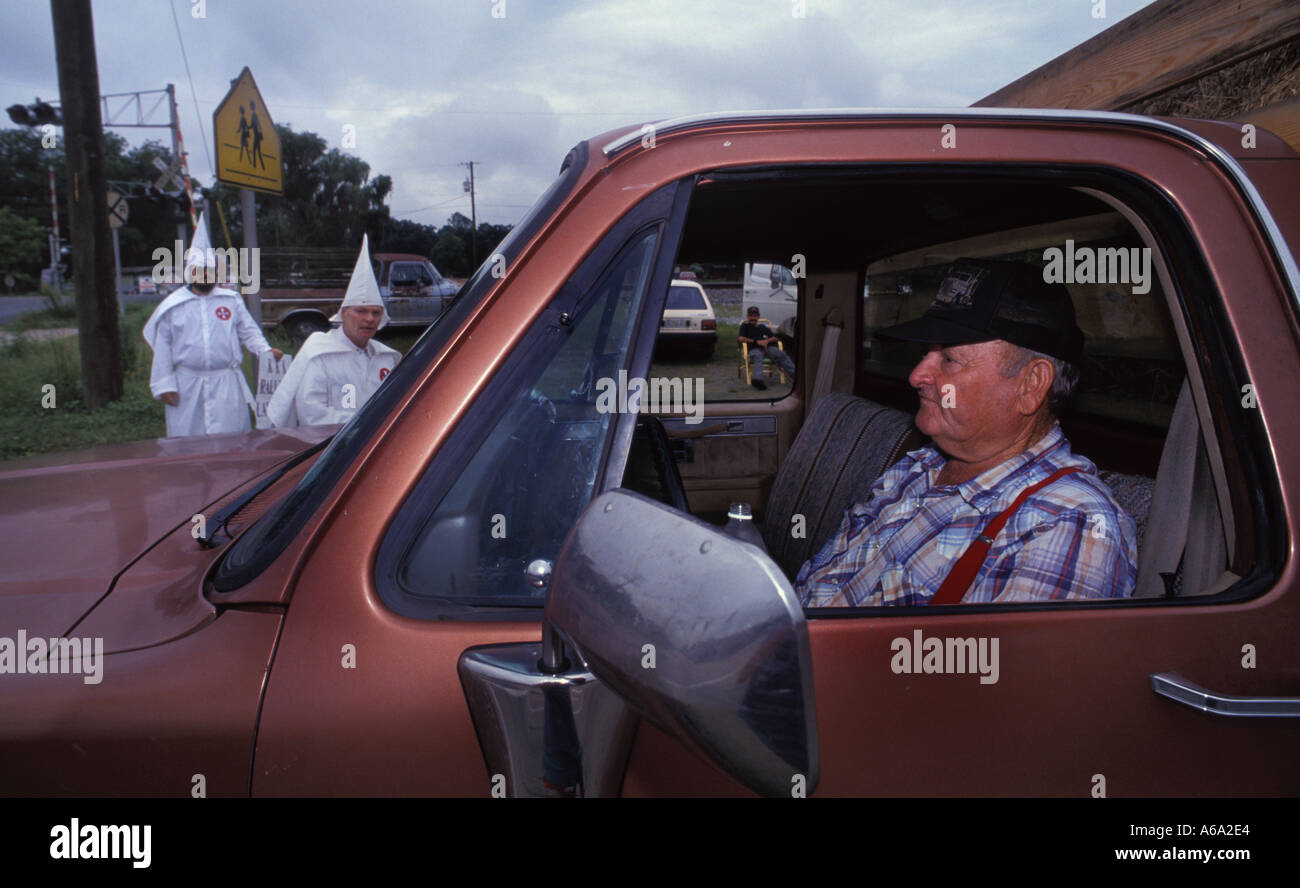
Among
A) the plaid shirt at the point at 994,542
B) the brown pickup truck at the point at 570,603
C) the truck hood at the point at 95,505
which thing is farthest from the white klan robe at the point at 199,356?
the plaid shirt at the point at 994,542

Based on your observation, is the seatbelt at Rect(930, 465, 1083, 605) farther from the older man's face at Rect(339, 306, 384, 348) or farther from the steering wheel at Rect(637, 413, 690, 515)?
the older man's face at Rect(339, 306, 384, 348)

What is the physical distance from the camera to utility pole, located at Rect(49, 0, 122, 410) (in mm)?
7746

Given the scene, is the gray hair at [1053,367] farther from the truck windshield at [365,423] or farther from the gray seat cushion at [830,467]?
the truck windshield at [365,423]

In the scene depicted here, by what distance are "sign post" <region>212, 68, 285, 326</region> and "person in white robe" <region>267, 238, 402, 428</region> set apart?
2310mm

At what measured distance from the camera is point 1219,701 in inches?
39.9

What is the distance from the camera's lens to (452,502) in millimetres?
1094

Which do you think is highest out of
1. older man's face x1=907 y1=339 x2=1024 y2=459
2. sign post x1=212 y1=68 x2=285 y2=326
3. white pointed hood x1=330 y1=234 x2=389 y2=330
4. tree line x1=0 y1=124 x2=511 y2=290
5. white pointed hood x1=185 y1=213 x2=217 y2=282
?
tree line x1=0 y1=124 x2=511 y2=290

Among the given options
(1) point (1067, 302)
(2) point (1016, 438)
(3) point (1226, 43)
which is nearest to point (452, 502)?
(2) point (1016, 438)

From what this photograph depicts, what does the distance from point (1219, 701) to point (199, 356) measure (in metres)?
5.92

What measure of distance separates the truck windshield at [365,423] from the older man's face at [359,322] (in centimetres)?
346

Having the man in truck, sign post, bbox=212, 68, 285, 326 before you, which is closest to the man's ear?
the man in truck

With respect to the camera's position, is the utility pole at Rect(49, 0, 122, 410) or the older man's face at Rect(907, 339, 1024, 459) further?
the utility pole at Rect(49, 0, 122, 410)

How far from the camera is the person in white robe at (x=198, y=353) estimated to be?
533cm

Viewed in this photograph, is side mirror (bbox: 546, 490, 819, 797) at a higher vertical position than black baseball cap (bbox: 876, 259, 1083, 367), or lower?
lower
